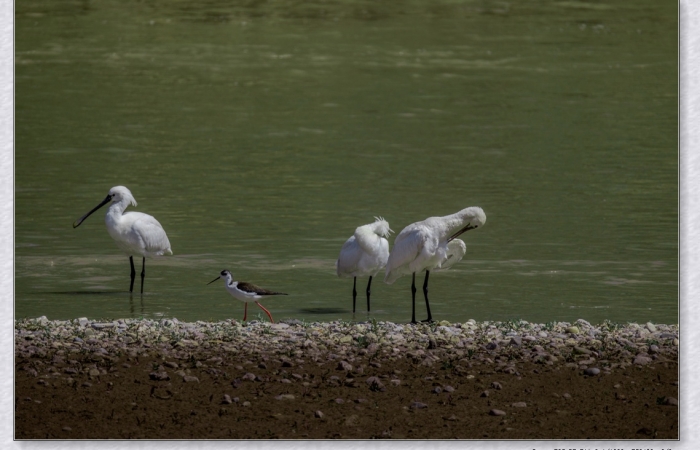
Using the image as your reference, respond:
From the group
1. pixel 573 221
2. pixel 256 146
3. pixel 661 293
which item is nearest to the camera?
pixel 661 293

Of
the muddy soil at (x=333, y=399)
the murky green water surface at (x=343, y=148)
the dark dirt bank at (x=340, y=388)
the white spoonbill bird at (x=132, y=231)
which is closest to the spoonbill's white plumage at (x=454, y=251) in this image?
the murky green water surface at (x=343, y=148)

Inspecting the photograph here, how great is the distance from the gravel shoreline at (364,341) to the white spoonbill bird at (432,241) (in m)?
0.61

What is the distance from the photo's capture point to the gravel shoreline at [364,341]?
A: 7.53 metres

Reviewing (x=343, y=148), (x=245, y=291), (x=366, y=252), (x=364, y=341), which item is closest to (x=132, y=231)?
(x=245, y=291)

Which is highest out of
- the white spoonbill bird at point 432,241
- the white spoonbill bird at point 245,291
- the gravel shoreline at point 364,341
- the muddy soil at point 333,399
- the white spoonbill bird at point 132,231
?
the white spoonbill bird at point 432,241

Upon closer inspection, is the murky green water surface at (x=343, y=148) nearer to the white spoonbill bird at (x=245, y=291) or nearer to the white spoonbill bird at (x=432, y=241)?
the white spoonbill bird at (x=245, y=291)

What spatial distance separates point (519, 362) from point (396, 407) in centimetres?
115

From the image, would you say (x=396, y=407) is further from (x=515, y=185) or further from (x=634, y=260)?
(x=515, y=185)

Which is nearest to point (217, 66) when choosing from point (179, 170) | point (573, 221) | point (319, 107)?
point (319, 107)

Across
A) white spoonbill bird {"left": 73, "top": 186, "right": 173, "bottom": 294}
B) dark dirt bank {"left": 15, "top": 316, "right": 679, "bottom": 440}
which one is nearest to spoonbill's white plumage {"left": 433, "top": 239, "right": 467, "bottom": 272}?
dark dirt bank {"left": 15, "top": 316, "right": 679, "bottom": 440}

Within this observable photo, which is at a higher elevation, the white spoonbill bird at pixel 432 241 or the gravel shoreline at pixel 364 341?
the white spoonbill bird at pixel 432 241

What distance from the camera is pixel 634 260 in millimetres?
11977

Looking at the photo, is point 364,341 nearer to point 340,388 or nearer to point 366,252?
point 340,388

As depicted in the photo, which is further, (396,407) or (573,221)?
(573,221)
